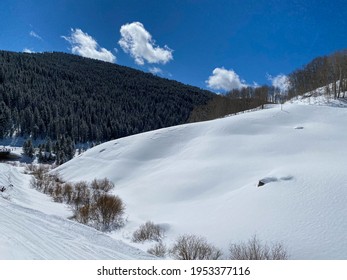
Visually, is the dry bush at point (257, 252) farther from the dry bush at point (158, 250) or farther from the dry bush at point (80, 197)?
the dry bush at point (80, 197)

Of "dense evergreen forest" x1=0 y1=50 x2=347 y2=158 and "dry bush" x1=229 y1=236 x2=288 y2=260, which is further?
"dense evergreen forest" x1=0 y1=50 x2=347 y2=158

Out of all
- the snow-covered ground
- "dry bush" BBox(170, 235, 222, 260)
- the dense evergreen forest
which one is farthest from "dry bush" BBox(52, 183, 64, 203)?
the dense evergreen forest

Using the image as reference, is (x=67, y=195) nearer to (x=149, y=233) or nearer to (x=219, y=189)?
(x=149, y=233)

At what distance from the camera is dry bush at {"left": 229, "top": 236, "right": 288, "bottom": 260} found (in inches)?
400

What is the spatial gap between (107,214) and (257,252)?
11.3 meters

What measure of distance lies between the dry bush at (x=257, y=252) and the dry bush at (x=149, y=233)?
14.4ft

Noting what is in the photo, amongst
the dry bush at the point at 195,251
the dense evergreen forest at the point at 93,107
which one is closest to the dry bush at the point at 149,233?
the dry bush at the point at 195,251

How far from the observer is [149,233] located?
15.1 metres

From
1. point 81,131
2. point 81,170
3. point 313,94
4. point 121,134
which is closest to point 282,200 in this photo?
point 81,170

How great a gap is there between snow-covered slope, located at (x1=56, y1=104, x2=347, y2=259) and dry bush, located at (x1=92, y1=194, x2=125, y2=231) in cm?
93

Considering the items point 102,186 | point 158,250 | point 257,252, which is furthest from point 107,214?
point 102,186

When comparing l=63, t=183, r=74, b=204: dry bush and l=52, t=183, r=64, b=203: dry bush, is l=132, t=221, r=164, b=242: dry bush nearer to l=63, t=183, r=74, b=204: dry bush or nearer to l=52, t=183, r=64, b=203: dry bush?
l=63, t=183, r=74, b=204: dry bush
